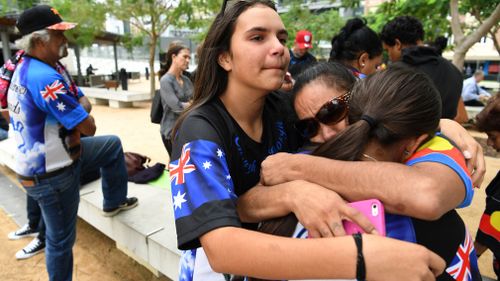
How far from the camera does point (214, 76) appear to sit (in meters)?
1.39

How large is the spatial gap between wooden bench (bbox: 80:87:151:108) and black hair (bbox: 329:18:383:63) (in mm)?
12204

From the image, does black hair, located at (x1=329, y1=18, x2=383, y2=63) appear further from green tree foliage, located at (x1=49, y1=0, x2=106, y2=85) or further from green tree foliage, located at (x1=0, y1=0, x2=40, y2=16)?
green tree foliage, located at (x1=0, y1=0, x2=40, y2=16)

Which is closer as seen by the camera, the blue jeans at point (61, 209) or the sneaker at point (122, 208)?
the blue jeans at point (61, 209)

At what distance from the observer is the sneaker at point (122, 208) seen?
3188 mm

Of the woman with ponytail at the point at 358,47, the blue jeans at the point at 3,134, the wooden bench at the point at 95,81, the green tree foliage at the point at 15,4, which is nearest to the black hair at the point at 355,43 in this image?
the woman with ponytail at the point at 358,47

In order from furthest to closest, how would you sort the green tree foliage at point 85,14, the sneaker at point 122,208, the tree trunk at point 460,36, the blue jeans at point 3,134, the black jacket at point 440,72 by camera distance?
the green tree foliage at point 85,14
the tree trunk at point 460,36
the blue jeans at point 3,134
the sneaker at point 122,208
the black jacket at point 440,72

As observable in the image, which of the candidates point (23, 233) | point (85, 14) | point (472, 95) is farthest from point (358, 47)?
point (85, 14)

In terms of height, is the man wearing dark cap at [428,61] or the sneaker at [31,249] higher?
the man wearing dark cap at [428,61]

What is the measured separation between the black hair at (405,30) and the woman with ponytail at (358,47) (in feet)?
1.95

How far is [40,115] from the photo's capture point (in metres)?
2.38

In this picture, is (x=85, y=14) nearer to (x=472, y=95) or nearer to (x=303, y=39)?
(x=303, y=39)

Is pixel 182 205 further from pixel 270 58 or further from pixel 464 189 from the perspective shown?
pixel 464 189

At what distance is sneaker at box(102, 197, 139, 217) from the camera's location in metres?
3.19

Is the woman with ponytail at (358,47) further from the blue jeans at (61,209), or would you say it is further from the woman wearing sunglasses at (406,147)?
the blue jeans at (61,209)
